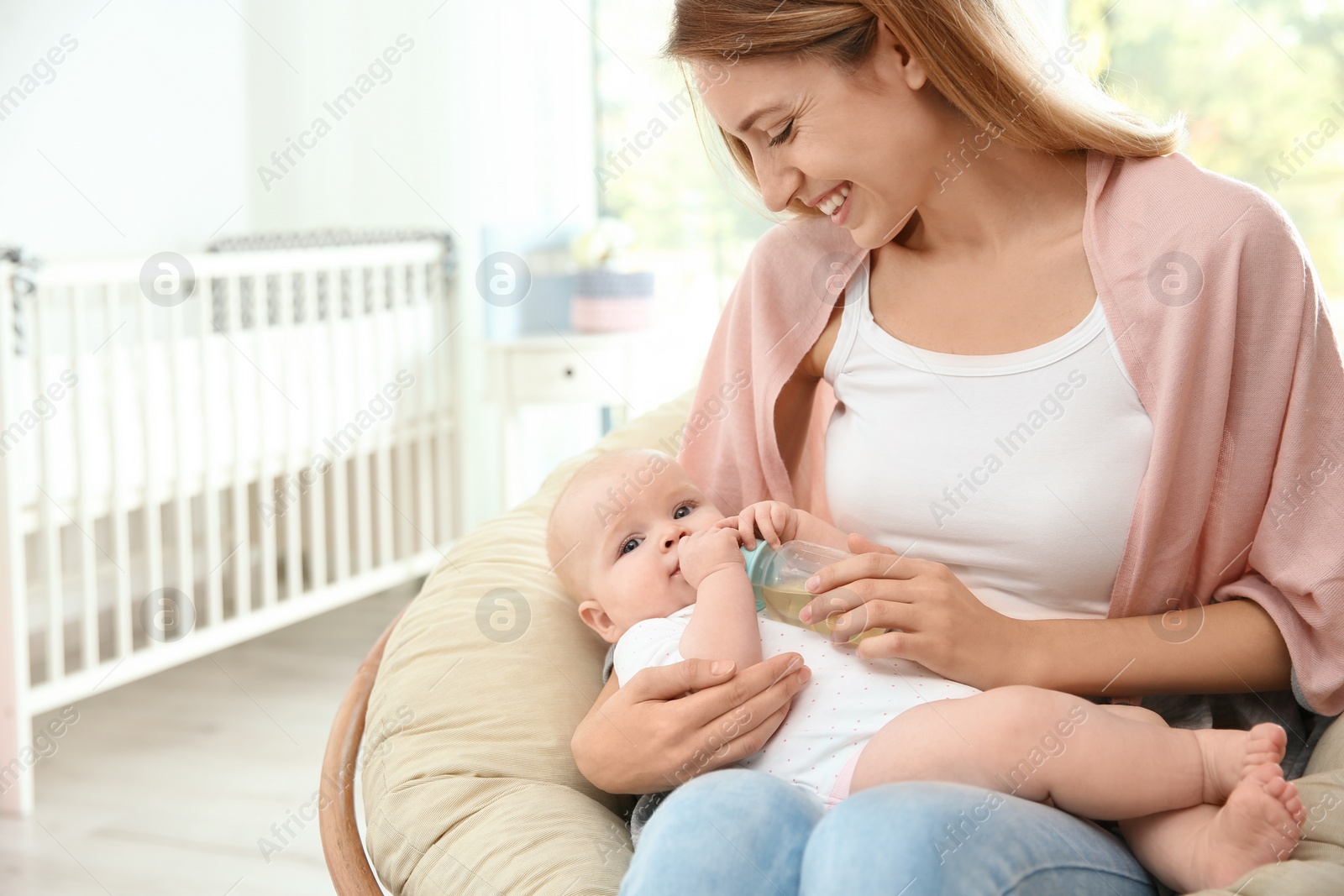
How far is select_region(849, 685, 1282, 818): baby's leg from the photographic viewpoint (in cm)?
84

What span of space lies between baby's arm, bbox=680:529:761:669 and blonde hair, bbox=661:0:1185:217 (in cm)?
44

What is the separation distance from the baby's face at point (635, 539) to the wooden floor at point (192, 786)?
1026mm

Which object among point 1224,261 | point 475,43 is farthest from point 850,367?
point 475,43

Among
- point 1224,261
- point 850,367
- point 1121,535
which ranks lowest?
A: point 1121,535

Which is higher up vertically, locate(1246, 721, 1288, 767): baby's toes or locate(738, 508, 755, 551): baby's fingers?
locate(738, 508, 755, 551): baby's fingers

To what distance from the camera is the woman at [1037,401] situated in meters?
0.99

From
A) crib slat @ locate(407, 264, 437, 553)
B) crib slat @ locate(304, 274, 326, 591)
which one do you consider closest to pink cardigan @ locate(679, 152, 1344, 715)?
crib slat @ locate(304, 274, 326, 591)

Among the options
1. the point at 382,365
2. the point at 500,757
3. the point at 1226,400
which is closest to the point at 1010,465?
the point at 1226,400

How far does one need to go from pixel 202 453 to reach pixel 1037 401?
6.68 ft

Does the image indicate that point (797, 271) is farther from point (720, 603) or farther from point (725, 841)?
point (725, 841)

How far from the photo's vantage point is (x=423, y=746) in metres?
1.12

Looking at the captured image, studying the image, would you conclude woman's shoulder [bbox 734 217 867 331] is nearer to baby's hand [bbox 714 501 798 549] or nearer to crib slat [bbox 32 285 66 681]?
baby's hand [bbox 714 501 798 549]

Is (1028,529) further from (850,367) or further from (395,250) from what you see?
(395,250)

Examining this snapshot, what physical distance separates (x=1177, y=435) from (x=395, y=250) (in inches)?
94.3
